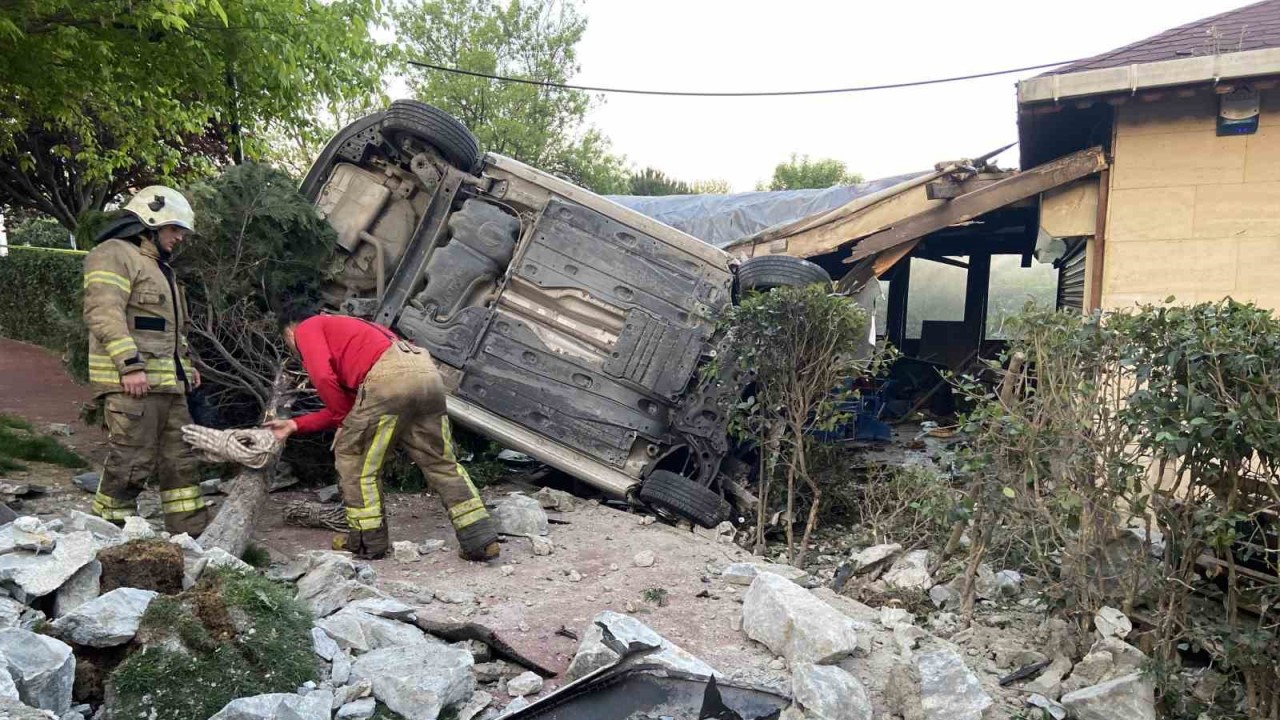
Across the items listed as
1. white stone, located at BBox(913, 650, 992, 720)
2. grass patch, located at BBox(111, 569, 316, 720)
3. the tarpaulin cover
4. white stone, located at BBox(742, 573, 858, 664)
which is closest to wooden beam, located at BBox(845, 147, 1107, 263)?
the tarpaulin cover

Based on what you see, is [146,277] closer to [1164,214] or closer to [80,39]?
[80,39]

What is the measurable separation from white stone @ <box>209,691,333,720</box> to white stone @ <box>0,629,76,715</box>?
1.57ft

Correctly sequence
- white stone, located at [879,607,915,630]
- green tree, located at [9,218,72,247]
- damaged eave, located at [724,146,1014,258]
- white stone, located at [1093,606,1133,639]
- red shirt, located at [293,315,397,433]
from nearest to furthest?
white stone, located at [1093,606,1133,639], white stone, located at [879,607,915,630], red shirt, located at [293,315,397,433], damaged eave, located at [724,146,1014,258], green tree, located at [9,218,72,247]

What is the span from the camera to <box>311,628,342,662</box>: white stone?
10.1 ft

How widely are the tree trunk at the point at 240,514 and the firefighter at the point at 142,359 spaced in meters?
0.32

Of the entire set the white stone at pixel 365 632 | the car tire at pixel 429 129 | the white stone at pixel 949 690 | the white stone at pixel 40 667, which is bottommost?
the white stone at pixel 40 667

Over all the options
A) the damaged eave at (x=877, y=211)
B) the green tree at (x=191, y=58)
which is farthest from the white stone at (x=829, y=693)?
the damaged eave at (x=877, y=211)

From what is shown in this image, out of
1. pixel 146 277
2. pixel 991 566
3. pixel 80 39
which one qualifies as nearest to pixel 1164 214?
pixel 991 566

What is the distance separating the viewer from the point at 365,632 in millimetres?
3359

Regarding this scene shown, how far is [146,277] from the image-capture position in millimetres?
4633

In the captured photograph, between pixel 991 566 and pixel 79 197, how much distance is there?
50.9 feet

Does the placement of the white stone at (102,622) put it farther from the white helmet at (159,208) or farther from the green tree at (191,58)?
the green tree at (191,58)

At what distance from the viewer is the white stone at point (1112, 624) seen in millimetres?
3445

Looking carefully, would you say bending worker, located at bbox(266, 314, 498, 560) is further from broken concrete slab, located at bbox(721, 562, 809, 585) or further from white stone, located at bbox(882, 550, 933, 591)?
white stone, located at bbox(882, 550, 933, 591)
